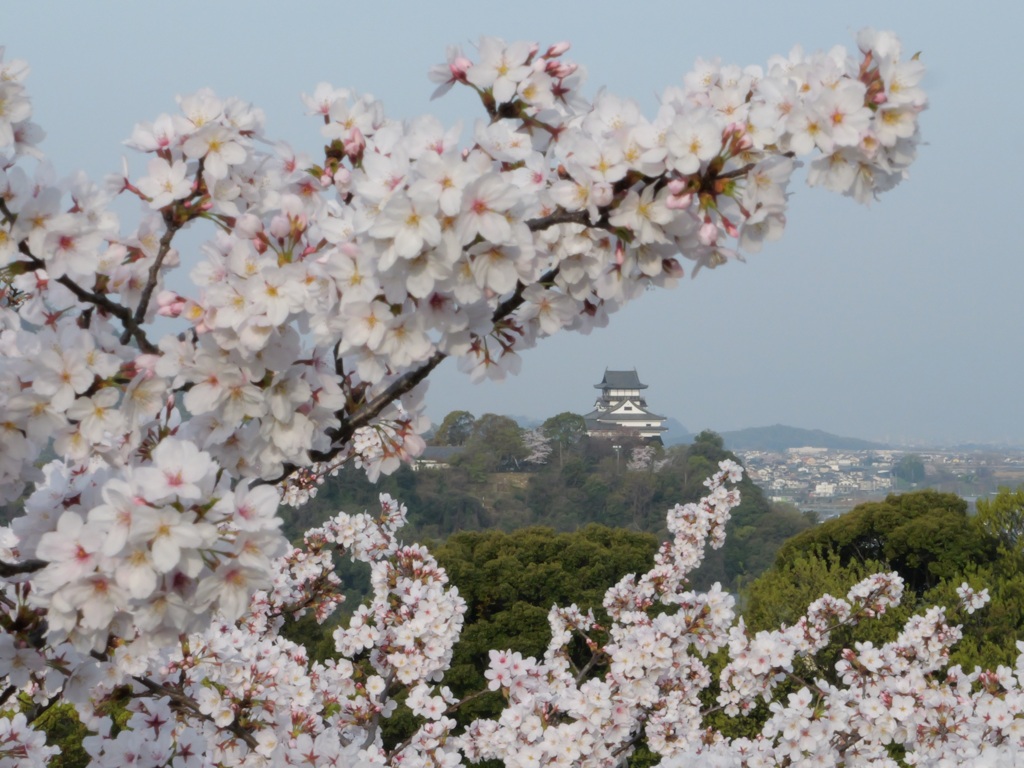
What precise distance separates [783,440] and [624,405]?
4449cm

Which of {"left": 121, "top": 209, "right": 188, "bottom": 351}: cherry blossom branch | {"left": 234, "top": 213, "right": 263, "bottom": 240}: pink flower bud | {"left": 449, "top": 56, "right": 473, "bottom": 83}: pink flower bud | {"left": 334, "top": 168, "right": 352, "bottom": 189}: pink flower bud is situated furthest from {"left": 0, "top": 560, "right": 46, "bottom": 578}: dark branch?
{"left": 449, "top": 56, "right": 473, "bottom": 83}: pink flower bud

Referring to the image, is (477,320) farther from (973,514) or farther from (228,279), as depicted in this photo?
(973,514)

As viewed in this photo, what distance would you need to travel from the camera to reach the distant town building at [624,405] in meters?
54.7

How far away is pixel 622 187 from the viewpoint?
1479 millimetres

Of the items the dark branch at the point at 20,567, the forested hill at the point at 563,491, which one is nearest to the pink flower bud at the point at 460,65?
the dark branch at the point at 20,567

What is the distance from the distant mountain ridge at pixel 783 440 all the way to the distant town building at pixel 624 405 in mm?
34354

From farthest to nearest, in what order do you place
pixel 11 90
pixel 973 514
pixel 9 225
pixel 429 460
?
pixel 429 460, pixel 973 514, pixel 11 90, pixel 9 225

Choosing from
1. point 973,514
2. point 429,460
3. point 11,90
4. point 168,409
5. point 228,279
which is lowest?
point 973,514

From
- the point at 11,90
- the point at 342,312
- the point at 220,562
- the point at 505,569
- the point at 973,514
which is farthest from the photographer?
the point at 505,569

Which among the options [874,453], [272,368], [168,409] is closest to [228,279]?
[272,368]

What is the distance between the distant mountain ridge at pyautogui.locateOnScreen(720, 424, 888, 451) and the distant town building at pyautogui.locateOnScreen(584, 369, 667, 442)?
113 feet

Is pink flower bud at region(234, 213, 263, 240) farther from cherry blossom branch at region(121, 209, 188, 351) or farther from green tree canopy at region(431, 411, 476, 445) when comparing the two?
green tree canopy at region(431, 411, 476, 445)

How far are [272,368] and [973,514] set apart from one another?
13.9 m

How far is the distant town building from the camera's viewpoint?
54.7m
